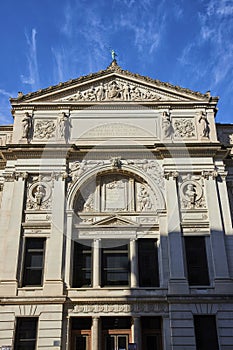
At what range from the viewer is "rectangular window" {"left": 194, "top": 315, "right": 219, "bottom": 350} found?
19.0 m

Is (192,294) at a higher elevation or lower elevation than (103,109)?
lower

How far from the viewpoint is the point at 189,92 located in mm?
25812

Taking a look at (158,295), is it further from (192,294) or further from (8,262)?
(8,262)

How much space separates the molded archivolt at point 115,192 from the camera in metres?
22.8

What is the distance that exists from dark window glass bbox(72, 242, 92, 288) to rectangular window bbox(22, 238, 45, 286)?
1778mm

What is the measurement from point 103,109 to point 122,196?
19.8 ft

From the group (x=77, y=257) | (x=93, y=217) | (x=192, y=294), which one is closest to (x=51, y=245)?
(x=77, y=257)

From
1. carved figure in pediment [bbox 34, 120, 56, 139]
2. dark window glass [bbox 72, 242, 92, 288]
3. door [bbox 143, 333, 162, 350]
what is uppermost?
carved figure in pediment [bbox 34, 120, 56, 139]

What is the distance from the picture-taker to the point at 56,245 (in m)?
20.9

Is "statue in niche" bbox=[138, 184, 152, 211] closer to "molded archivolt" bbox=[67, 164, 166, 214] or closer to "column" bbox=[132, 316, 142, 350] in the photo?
"molded archivolt" bbox=[67, 164, 166, 214]

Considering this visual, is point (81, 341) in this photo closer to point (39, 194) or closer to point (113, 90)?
point (39, 194)

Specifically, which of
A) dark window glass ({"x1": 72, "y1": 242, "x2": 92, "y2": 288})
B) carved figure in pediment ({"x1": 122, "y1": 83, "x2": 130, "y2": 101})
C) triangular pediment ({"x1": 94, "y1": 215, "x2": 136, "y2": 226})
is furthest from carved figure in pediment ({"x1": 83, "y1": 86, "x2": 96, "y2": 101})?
dark window glass ({"x1": 72, "y1": 242, "x2": 92, "y2": 288})

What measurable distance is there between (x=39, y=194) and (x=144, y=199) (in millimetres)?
6128

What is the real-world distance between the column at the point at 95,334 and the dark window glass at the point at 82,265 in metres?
1.93
